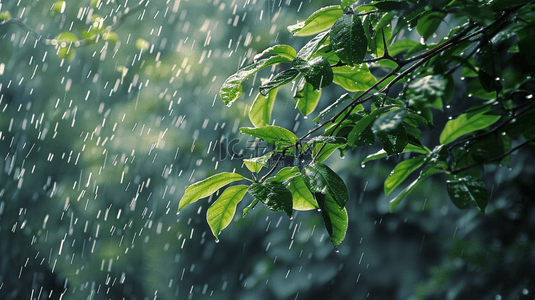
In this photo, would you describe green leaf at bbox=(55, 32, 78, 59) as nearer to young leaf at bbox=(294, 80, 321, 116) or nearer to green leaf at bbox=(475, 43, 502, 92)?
young leaf at bbox=(294, 80, 321, 116)

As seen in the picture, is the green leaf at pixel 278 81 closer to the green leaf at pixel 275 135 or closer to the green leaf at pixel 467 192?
the green leaf at pixel 275 135

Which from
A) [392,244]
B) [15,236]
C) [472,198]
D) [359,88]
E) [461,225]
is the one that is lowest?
[15,236]

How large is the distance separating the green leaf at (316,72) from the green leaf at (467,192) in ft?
0.77

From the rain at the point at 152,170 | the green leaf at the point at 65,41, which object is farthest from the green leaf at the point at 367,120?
the green leaf at the point at 65,41

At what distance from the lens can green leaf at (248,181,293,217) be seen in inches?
12.7

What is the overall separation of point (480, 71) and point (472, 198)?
16 centimetres

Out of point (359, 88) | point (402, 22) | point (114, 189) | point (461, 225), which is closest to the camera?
point (402, 22)

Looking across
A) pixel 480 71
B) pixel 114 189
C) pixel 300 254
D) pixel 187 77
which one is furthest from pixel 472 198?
pixel 114 189

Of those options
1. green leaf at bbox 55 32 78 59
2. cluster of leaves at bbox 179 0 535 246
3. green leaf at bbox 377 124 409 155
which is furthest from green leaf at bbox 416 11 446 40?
green leaf at bbox 55 32 78 59

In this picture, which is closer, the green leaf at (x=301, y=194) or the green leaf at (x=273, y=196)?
the green leaf at (x=273, y=196)

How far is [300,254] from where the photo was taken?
141 centimetres

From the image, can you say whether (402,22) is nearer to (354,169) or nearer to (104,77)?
(354,169)

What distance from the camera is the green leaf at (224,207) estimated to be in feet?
1.34

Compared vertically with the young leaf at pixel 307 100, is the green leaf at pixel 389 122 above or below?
above
